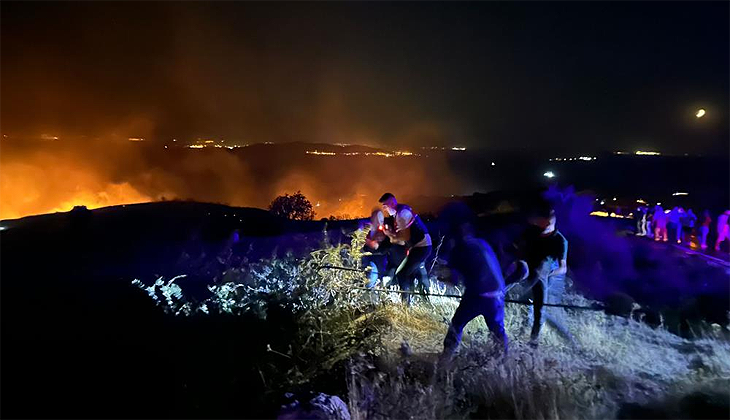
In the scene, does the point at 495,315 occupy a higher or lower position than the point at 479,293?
lower

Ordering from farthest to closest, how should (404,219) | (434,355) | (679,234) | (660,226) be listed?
(660,226)
(679,234)
(404,219)
(434,355)

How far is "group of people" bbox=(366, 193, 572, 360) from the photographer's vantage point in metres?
5.14

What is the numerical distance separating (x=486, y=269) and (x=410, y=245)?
246 centimetres

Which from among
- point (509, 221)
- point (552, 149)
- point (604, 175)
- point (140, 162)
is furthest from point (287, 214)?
point (552, 149)

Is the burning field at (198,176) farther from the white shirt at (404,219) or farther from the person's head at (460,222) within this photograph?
the person's head at (460,222)

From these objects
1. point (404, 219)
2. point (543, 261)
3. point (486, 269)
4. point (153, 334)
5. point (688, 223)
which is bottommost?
point (153, 334)

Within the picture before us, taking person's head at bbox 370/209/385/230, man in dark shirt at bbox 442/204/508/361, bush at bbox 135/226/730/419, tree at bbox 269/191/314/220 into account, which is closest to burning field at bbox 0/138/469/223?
tree at bbox 269/191/314/220

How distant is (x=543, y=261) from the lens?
5746mm

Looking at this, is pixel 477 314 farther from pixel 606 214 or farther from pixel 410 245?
pixel 606 214

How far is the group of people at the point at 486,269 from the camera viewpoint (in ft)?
16.9

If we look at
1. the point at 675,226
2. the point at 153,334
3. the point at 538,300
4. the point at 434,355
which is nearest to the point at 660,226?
the point at 675,226

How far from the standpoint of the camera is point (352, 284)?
6.96 metres

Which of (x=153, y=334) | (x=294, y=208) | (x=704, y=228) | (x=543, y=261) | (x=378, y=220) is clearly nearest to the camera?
(x=153, y=334)

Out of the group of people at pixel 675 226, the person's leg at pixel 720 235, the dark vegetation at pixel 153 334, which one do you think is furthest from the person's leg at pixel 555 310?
the group of people at pixel 675 226
